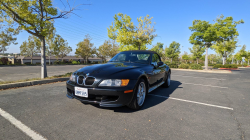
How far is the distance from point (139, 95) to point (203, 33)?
727 inches

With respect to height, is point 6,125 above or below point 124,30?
below

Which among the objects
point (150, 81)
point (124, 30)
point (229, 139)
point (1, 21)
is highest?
point (124, 30)

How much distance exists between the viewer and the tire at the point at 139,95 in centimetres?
295

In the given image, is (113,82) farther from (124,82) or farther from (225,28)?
(225,28)

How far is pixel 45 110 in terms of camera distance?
3.08m

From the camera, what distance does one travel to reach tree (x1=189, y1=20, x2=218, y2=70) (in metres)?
17.0

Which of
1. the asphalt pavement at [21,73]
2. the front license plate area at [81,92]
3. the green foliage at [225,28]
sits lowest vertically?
the asphalt pavement at [21,73]

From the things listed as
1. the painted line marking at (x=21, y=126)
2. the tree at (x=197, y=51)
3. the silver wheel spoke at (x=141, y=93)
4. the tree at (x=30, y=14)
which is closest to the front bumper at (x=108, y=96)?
the silver wheel spoke at (x=141, y=93)

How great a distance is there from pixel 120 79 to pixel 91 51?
4710 centimetres

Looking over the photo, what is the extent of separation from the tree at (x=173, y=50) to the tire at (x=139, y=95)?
135 feet

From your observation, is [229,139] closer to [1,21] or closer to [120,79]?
[120,79]

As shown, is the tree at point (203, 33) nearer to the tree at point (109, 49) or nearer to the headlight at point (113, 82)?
the headlight at point (113, 82)

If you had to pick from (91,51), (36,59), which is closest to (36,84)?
(91,51)

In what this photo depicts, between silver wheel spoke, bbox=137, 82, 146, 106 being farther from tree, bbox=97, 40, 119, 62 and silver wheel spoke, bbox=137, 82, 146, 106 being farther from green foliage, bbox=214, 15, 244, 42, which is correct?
tree, bbox=97, 40, 119, 62
